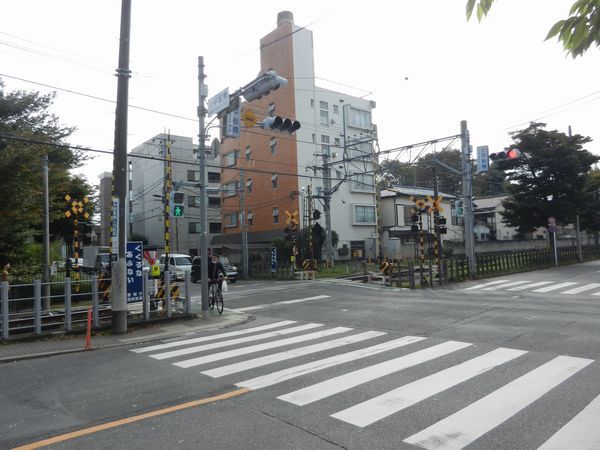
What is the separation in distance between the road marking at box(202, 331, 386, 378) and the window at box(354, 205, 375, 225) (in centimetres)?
2980

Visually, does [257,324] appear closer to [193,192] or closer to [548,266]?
[548,266]

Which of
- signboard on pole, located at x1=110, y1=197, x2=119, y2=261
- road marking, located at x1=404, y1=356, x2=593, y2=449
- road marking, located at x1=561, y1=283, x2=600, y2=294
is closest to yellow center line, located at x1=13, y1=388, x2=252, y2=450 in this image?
road marking, located at x1=404, y1=356, x2=593, y2=449

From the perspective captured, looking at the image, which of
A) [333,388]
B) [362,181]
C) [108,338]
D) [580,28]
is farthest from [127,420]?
[362,181]

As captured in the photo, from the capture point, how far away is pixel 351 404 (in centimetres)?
535

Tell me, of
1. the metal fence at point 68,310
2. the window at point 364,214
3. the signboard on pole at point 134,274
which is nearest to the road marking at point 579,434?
the metal fence at point 68,310

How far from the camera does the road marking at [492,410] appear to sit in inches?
169

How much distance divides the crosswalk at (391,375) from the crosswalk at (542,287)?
10859mm

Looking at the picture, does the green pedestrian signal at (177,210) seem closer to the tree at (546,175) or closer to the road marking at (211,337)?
the road marking at (211,337)

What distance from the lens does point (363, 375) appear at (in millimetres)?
6633

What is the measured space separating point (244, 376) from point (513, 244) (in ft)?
140

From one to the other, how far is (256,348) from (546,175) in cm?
3075

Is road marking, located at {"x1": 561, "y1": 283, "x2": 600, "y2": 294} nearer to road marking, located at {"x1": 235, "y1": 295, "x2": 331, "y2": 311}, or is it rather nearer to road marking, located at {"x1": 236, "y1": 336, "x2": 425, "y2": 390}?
road marking, located at {"x1": 235, "y1": 295, "x2": 331, "y2": 311}

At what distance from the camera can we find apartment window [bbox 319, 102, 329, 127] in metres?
38.9

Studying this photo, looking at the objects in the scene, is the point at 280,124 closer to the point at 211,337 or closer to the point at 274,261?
the point at 211,337
